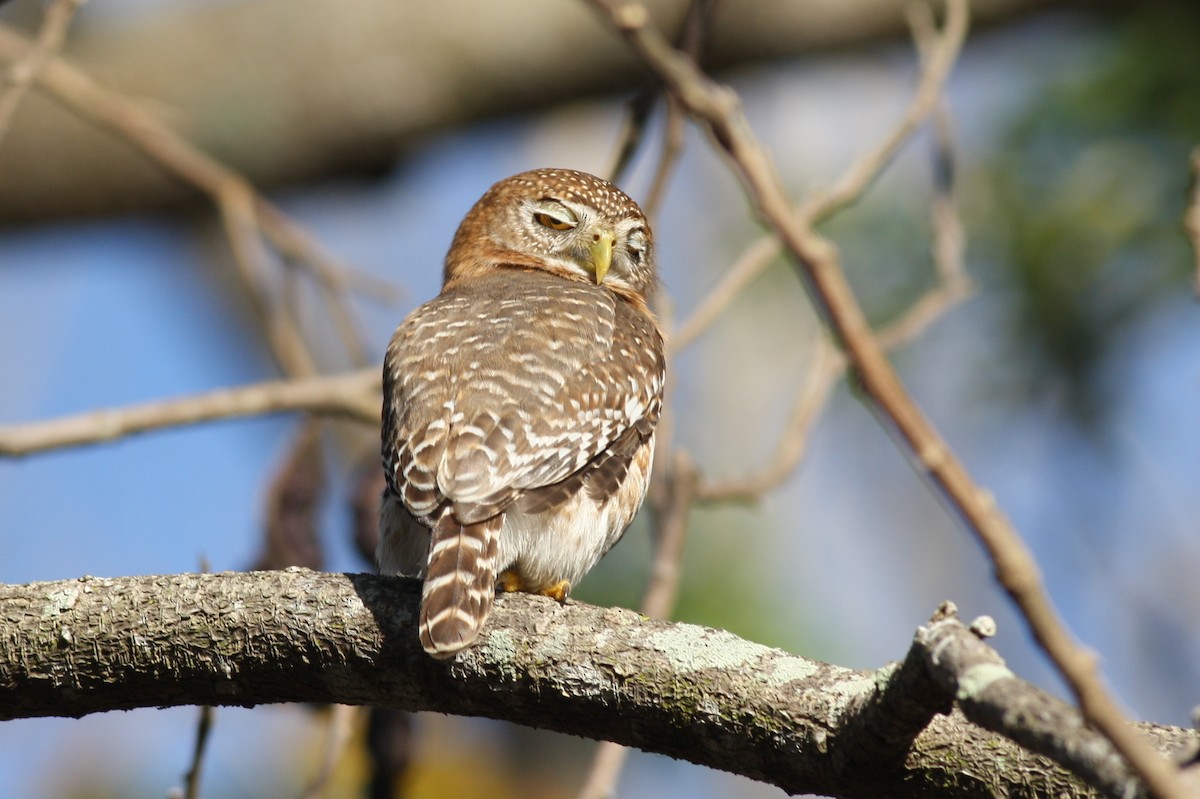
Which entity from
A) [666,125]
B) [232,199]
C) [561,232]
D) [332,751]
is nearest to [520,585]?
[332,751]

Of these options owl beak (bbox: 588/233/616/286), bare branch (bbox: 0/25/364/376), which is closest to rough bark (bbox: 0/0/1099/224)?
bare branch (bbox: 0/25/364/376)

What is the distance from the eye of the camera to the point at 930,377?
1057cm

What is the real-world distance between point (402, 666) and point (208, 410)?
2.33 metres

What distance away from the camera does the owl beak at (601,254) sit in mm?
6496

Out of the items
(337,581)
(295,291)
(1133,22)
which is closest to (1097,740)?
(337,581)

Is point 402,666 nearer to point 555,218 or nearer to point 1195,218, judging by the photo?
point 1195,218

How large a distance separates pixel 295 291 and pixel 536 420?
284 cm

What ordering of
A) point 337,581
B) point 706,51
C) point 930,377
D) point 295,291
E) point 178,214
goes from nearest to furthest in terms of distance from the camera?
point 337,581 < point 295,291 < point 706,51 < point 178,214 < point 930,377

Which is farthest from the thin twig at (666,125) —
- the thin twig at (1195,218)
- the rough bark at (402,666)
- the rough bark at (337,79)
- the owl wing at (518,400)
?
the rough bark at (337,79)

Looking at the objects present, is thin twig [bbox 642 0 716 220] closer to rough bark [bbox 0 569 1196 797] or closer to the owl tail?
the owl tail

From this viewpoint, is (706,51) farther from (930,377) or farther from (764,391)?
Result: (764,391)

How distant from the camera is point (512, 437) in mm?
4574

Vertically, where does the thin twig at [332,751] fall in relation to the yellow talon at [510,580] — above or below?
below

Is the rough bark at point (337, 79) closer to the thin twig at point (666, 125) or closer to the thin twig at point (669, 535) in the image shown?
the thin twig at point (666, 125)
